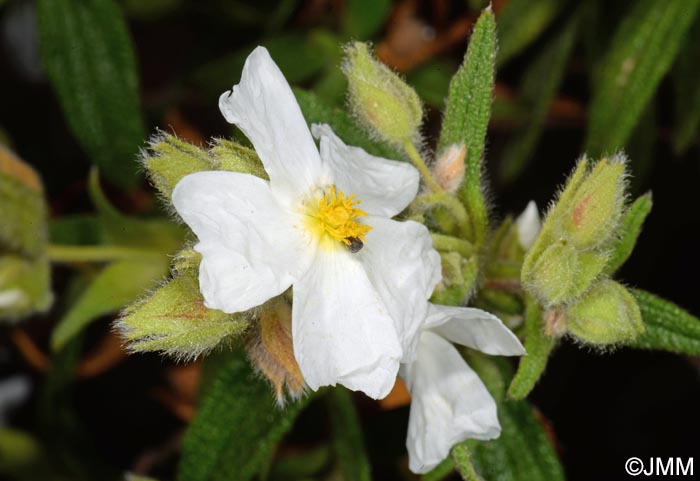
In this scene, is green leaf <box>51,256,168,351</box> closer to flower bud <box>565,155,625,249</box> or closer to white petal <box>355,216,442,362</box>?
white petal <box>355,216,442,362</box>

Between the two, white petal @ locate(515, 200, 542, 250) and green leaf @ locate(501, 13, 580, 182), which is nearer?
white petal @ locate(515, 200, 542, 250)

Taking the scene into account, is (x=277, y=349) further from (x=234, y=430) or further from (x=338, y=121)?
(x=338, y=121)

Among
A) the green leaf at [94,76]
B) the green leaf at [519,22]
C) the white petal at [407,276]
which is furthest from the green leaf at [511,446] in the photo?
the green leaf at [94,76]

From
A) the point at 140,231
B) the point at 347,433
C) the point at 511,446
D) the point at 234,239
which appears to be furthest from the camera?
the point at 140,231

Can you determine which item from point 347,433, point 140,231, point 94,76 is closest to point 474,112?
point 347,433

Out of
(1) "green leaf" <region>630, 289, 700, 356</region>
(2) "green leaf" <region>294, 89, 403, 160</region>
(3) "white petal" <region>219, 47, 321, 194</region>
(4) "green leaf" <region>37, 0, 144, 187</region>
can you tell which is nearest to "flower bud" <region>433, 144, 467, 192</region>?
(2) "green leaf" <region>294, 89, 403, 160</region>

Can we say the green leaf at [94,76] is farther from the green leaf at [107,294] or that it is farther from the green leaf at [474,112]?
the green leaf at [474,112]

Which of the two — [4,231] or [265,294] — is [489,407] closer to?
[265,294]

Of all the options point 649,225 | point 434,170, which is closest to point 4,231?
point 434,170
